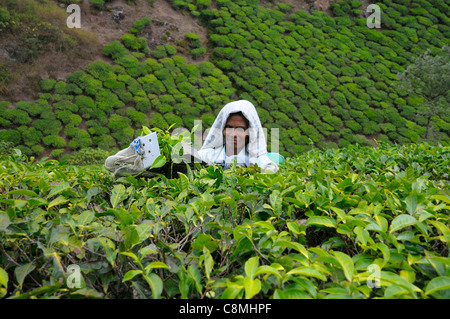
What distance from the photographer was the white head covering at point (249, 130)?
8.23 feet

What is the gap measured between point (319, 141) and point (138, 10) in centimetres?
734

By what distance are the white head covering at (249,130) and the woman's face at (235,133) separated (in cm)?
4

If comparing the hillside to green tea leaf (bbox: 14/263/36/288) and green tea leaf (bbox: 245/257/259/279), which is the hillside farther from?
green tea leaf (bbox: 245/257/259/279)

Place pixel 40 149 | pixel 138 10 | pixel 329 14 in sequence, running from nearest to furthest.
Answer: pixel 40 149, pixel 138 10, pixel 329 14

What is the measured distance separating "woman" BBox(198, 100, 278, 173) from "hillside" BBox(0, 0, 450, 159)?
523 centimetres

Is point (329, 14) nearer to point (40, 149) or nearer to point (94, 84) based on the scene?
→ point (94, 84)

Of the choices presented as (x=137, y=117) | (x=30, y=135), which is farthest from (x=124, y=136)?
(x=30, y=135)

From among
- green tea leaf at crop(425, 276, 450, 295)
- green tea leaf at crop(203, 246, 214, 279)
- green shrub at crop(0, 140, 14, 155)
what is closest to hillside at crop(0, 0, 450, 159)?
green shrub at crop(0, 140, 14, 155)

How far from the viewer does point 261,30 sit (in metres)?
11.2

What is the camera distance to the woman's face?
253 cm

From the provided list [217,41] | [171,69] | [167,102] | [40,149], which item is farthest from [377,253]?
[217,41]

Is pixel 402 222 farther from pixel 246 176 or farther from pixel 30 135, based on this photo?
pixel 30 135

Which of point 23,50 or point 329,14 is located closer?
point 23,50

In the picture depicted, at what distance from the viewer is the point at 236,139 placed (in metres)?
2.53
